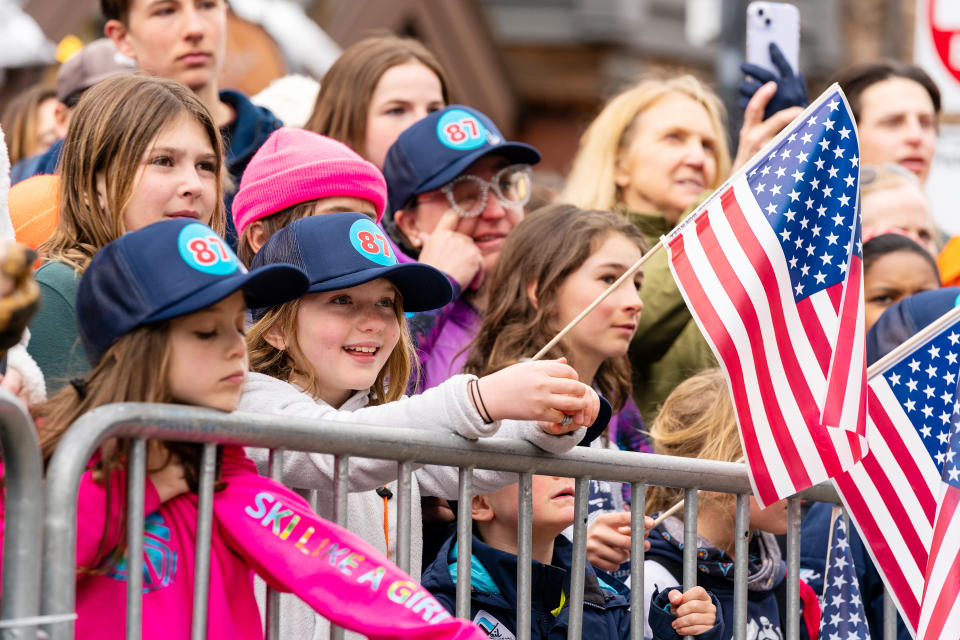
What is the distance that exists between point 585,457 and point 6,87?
322 inches

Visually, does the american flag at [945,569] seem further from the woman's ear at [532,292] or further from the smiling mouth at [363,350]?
the smiling mouth at [363,350]

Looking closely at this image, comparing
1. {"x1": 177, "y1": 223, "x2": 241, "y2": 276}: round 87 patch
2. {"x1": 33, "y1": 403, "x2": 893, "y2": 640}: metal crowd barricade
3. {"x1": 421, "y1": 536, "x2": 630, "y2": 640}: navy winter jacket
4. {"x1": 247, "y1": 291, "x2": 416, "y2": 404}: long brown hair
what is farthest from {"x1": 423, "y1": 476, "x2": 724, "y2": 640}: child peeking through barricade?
{"x1": 177, "y1": 223, "x2": 241, "y2": 276}: round 87 patch

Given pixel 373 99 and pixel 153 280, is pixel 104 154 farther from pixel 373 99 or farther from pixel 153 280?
pixel 373 99

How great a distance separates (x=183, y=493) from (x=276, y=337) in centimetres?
94

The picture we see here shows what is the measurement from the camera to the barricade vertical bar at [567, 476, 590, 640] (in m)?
4.04

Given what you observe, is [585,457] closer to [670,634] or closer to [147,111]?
[670,634]

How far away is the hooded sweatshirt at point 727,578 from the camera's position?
4672mm

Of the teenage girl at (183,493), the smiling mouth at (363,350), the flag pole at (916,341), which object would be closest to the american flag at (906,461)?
the flag pole at (916,341)

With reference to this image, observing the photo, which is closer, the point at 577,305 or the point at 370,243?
the point at 370,243

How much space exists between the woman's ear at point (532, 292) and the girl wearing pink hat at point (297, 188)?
60 cm

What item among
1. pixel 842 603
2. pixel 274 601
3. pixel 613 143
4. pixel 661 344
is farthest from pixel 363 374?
pixel 613 143

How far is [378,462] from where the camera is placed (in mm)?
3699

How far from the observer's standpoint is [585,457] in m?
4.04

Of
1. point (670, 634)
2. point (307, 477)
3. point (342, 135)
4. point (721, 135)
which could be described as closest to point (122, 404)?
point (307, 477)
